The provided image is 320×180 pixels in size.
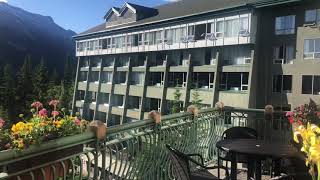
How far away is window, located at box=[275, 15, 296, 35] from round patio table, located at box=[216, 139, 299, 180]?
33815 mm

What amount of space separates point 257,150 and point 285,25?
3497 centimetres

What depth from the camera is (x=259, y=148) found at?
20.0 ft

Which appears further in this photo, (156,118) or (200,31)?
(200,31)

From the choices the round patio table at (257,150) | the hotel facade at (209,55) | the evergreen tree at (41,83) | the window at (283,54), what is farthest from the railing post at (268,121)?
the evergreen tree at (41,83)

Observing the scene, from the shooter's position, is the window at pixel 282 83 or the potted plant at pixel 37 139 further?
the window at pixel 282 83

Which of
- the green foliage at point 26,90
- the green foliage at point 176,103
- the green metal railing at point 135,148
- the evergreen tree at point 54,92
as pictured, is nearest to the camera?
the green metal railing at point 135,148

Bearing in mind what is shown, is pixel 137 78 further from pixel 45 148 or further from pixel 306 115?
pixel 45 148

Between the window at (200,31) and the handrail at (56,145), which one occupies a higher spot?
the window at (200,31)

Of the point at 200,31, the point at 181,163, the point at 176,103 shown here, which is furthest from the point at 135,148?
the point at 200,31

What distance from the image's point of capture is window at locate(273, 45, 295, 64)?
125 feet

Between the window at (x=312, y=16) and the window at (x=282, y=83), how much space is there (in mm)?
5231

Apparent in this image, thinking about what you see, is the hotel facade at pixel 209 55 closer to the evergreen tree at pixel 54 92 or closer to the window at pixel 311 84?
the window at pixel 311 84

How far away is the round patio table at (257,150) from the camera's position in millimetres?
5707

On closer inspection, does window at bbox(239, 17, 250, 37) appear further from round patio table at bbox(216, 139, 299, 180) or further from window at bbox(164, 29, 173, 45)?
round patio table at bbox(216, 139, 299, 180)
